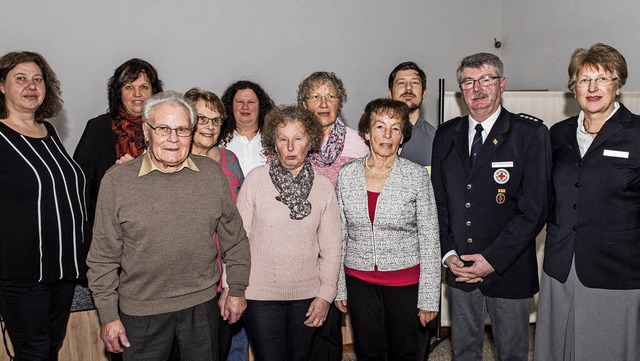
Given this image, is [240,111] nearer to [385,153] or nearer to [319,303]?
[385,153]

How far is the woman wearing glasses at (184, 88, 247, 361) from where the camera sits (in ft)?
8.91

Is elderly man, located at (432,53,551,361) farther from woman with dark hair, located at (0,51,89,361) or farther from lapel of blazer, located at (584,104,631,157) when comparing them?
woman with dark hair, located at (0,51,89,361)

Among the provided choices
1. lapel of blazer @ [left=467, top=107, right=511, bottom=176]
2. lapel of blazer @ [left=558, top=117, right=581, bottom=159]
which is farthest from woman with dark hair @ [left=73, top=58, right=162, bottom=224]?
lapel of blazer @ [left=558, top=117, right=581, bottom=159]

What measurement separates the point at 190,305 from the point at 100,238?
0.45m

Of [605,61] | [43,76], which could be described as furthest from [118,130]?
[605,61]

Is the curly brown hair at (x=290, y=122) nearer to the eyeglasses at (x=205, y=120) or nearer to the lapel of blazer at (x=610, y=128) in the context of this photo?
the eyeglasses at (x=205, y=120)

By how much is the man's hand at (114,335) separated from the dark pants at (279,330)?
564 millimetres

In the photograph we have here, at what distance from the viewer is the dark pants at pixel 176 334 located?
2.14m

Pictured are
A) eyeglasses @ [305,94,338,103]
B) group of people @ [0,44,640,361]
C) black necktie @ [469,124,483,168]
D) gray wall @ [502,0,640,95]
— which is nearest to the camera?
group of people @ [0,44,640,361]

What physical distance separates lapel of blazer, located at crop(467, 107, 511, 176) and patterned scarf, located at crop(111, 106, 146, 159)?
1.75 meters

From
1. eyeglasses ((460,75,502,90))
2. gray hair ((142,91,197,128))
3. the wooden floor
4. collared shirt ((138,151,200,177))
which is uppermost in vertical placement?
eyeglasses ((460,75,502,90))

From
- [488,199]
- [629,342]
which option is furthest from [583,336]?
[488,199]

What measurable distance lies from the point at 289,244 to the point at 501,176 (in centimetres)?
102

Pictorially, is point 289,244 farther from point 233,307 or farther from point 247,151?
point 247,151
